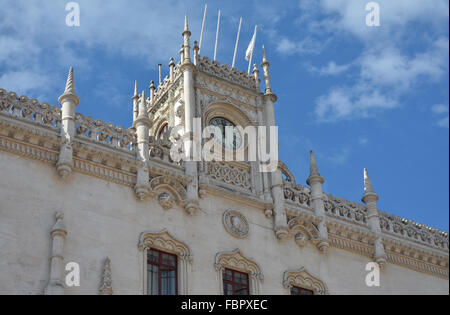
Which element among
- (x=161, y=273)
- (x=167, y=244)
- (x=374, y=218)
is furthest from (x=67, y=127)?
(x=374, y=218)

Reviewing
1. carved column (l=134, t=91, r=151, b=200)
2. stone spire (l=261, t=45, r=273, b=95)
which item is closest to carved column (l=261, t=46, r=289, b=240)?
stone spire (l=261, t=45, r=273, b=95)

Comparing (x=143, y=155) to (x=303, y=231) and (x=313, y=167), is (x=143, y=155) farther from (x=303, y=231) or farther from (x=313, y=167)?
(x=313, y=167)

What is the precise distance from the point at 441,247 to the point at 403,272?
7.96 ft

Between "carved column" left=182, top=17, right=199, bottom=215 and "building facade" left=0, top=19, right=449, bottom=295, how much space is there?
36 millimetres

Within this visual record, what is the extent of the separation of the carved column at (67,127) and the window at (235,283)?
5.61 m

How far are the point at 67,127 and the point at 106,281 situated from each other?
15.4 ft

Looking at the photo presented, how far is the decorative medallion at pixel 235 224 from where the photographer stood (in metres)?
25.2

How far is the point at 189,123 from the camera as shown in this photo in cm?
2648

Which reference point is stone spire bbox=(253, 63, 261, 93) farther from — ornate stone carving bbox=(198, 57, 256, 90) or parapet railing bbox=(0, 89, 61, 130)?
parapet railing bbox=(0, 89, 61, 130)

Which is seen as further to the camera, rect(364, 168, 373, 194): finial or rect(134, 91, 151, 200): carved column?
rect(364, 168, 373, 194): finial

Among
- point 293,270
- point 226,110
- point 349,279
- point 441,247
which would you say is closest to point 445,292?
point 441,247

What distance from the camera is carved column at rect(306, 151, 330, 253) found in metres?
26.9

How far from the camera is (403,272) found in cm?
2900

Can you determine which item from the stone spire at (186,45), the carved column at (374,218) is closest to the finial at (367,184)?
the carved column at (374,218)
